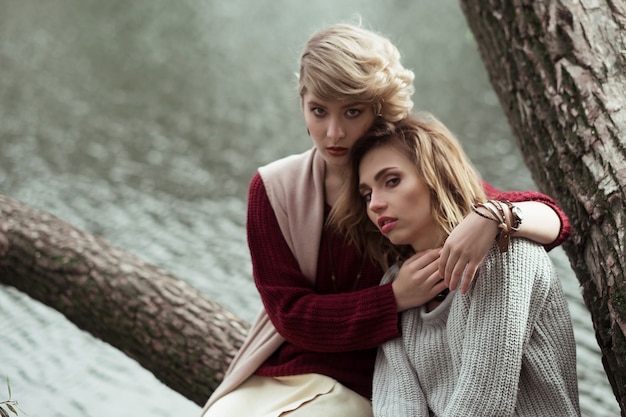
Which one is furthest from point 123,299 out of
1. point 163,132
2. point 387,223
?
point 163,132

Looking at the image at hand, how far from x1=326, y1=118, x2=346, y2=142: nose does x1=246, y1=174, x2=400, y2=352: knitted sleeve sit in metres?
0.28

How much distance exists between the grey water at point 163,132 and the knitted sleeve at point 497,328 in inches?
66.9

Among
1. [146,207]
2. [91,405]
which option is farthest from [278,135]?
[91,405]

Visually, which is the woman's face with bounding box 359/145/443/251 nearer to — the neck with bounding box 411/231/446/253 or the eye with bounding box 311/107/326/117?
the neck with bounding box 411/231/446/253

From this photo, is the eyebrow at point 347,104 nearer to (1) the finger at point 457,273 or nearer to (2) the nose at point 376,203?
(2) the nose at point 376,203

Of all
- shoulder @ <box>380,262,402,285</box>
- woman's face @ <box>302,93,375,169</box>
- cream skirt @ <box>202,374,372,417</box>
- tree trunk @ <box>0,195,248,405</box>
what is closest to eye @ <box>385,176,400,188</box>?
woman's face @ <box>302,93,375,169</box>

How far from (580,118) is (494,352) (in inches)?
32.7

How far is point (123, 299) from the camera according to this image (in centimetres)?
286

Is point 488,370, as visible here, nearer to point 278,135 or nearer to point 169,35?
point 278,135

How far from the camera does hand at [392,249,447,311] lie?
200 cm

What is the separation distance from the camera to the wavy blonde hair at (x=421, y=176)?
6.57 ft

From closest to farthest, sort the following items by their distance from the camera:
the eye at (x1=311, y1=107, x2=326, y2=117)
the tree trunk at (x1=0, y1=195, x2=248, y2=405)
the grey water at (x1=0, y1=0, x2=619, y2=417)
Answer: the eye at (x1=311, y1=107, x2=326, y2=117) → the tree trunk at (x1=0, y1=195, x2=248, y2=405) → the grey water at (x1=0, y1=0, x2=619, y2=417)

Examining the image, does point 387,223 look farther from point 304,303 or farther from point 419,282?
point 304,303

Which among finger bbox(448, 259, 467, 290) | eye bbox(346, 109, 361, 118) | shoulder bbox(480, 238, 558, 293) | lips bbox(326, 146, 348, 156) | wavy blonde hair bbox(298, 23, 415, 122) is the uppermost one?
wavy blonde hair bbox(298, 23, 415, 122)
